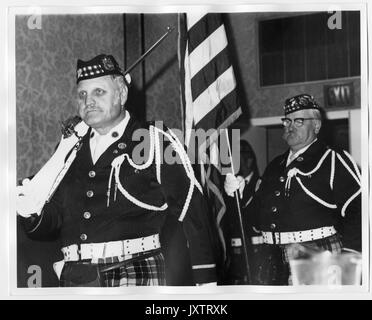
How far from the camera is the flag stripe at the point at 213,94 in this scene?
89.4 inches

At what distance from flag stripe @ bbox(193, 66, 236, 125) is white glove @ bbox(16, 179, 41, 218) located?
61 centimetres

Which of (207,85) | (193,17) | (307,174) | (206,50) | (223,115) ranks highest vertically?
(193,17)

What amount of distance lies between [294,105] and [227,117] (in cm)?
26

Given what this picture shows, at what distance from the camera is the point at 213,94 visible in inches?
90.3

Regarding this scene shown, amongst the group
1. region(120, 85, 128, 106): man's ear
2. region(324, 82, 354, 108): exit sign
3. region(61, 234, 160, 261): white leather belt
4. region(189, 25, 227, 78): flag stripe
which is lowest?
region(61, 234, 160, 261): white leather belt

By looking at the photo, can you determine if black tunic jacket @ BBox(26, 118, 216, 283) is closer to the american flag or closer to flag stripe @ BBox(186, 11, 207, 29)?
the american flag

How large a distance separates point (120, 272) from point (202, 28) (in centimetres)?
88

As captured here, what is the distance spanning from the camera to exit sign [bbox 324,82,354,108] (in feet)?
8.84

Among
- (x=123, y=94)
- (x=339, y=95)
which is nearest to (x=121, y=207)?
(x=123, y=94)

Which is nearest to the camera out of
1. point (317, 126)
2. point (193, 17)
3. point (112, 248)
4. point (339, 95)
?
point (112, 248)

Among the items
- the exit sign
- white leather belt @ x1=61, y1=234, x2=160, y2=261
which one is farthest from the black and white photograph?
the exit sign

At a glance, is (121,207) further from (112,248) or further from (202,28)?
(202,28)

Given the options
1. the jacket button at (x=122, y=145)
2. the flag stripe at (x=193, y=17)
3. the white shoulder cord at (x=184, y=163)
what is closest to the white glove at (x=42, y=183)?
the jacket button at (x=122, y=145)

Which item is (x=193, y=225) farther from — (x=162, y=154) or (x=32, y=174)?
(x=32, y=174)
